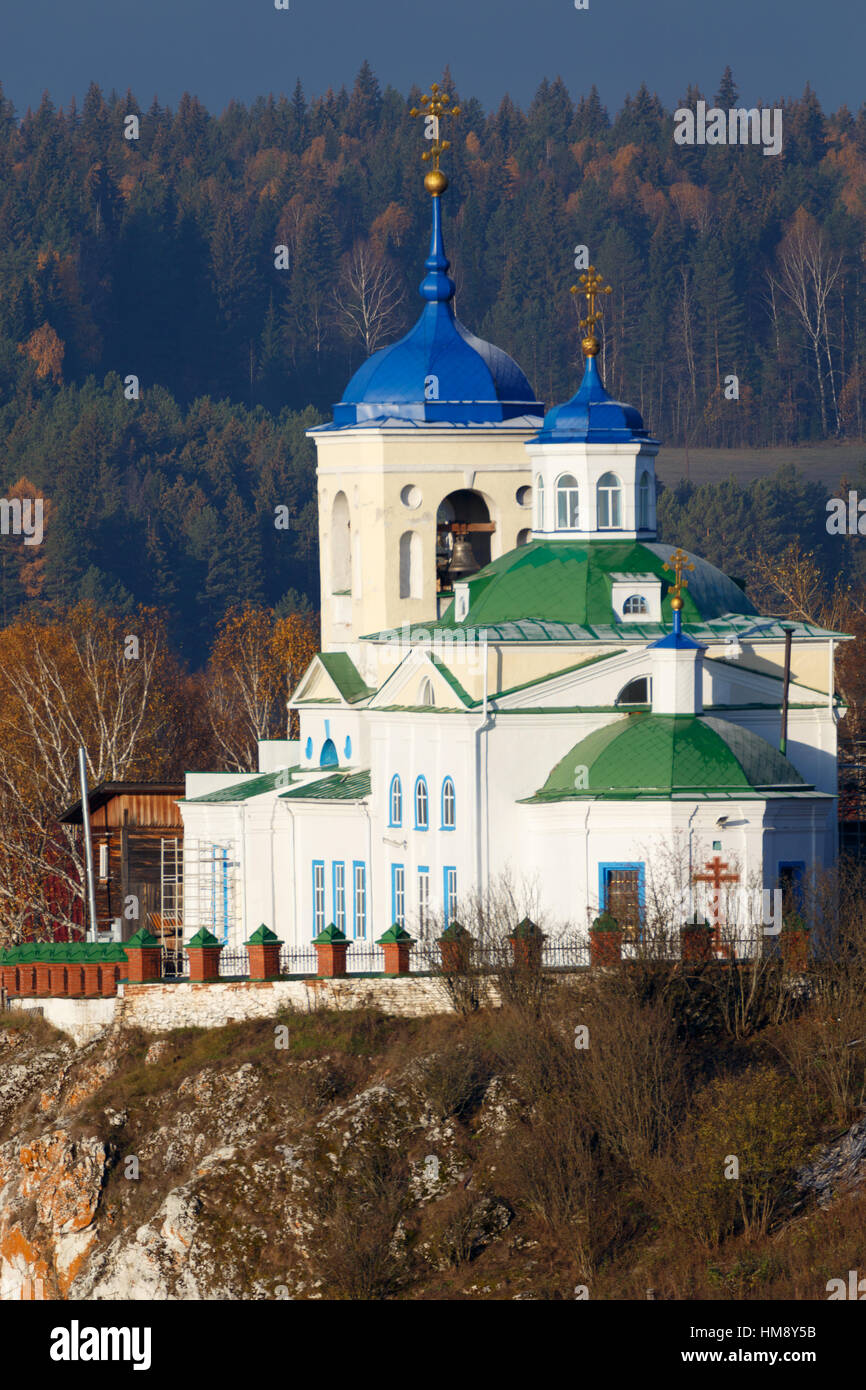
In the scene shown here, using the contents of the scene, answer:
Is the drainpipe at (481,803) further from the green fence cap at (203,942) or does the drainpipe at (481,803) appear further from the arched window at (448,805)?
the green fence cap at (203,942)

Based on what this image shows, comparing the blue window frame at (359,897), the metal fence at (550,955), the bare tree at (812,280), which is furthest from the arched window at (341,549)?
the bare tree at (812,280)

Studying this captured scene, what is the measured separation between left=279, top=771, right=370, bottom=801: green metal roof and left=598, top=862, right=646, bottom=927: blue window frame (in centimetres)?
525

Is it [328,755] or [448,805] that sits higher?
[328,755]

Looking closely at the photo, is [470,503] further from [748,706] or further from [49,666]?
[49,666]

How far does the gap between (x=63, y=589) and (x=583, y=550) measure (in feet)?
159

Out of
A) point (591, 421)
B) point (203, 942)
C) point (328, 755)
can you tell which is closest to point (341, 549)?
point (328, 755)

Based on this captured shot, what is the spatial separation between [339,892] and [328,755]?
3.48m

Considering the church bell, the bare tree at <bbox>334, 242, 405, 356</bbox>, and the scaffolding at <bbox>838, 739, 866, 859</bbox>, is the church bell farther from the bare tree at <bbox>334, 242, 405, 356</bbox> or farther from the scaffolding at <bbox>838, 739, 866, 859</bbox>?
the bare tree at <bbox>334, 242, 405, 356</bbox>

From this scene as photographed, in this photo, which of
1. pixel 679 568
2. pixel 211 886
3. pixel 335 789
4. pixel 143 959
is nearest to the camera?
pixel 143 959

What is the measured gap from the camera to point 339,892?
44.6 meters

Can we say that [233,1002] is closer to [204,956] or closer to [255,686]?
[204,956]

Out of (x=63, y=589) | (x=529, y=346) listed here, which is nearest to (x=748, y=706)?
(x=63, y=589)

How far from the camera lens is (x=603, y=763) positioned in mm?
40438

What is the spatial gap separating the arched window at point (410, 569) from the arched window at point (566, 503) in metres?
3.93
